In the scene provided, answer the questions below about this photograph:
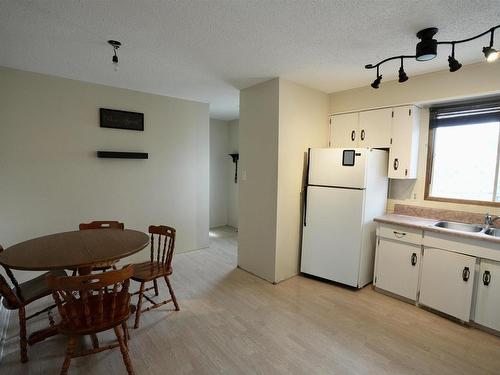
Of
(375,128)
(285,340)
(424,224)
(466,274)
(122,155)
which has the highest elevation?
(375,128)

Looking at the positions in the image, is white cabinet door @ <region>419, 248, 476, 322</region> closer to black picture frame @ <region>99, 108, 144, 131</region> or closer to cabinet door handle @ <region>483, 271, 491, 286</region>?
cabinet door handle @ <region>483, 271, 491, 286</region>

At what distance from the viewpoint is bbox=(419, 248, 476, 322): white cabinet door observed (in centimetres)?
235

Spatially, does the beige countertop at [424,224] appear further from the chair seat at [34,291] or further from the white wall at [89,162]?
the chair seat at [34,291]

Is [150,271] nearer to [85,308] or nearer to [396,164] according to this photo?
[85,308]

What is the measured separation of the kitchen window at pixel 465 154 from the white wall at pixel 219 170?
3.90 m

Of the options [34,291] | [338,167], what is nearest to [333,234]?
[338,167]

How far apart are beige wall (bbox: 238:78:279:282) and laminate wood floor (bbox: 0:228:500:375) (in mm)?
508

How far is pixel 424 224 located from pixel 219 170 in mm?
4080

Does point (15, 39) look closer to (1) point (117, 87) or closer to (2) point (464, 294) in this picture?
(1) point (117, 87)

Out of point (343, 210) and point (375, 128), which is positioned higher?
point (375, 128)

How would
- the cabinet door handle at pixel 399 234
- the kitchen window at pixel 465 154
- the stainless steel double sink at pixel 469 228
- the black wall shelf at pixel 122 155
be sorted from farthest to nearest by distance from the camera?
the black wall shelf at pixel 122 155 < the cabinet door handle at pixel 399 234 < the kitchen window at pixel 465 154 < the stainless steel double sink at pixel 469 228

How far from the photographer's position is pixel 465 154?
2.87 m

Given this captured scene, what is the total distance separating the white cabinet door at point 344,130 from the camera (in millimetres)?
3373

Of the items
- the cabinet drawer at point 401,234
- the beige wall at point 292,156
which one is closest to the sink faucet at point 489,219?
the cabinet drawer at point 401,234
